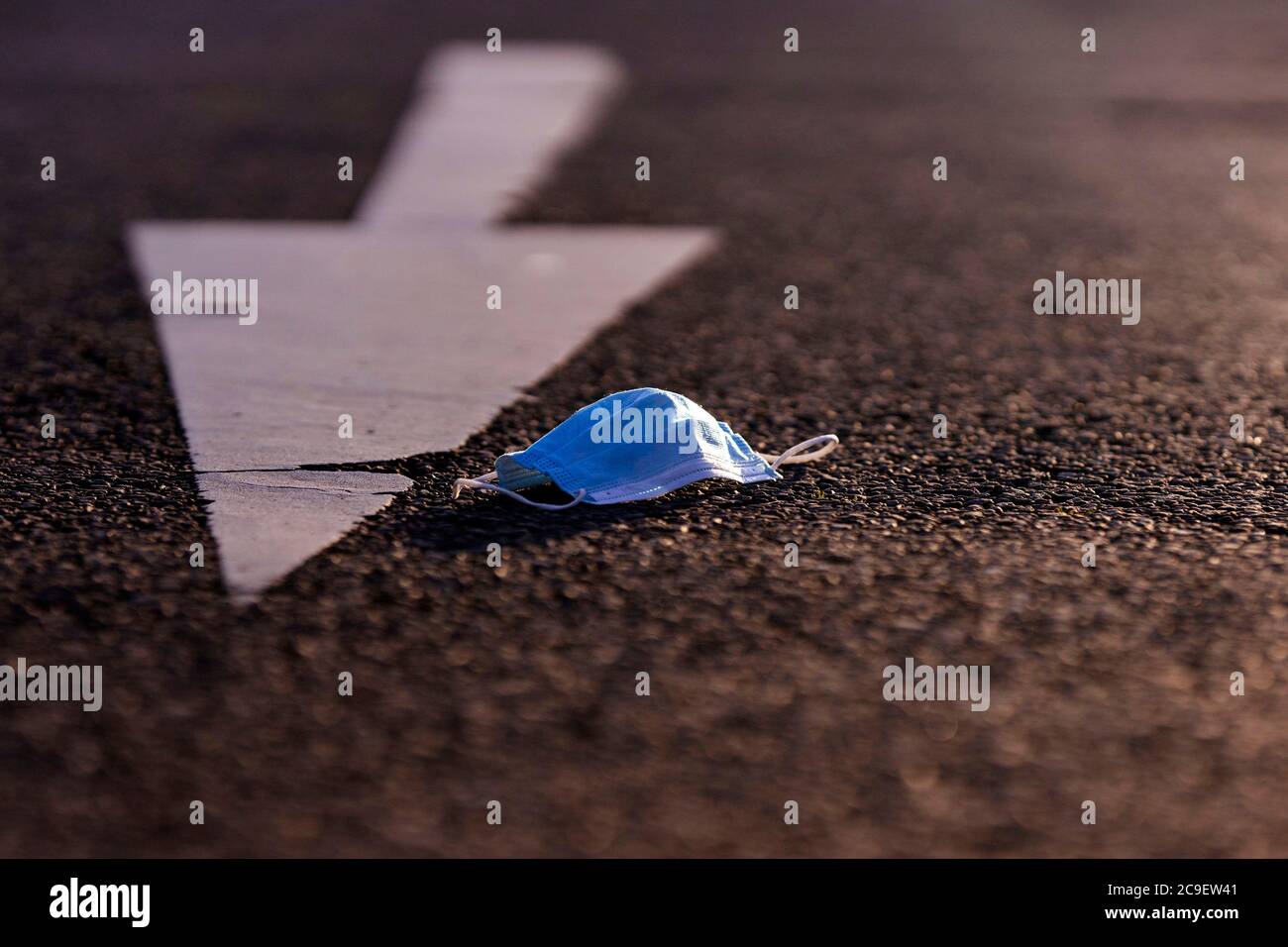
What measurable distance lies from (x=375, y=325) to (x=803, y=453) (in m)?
2.07

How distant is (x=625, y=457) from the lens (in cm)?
365

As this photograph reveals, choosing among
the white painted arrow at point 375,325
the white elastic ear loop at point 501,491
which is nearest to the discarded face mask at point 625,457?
the white elastic ear loop at point 501,491

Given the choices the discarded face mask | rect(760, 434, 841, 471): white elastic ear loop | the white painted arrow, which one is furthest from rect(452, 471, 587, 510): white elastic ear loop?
rect(760, 434, 841, 471): white elastic ear loop

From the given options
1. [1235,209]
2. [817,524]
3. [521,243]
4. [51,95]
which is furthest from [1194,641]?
[51,95]

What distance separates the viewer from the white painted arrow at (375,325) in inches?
146

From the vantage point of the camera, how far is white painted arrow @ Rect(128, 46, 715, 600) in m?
3.71

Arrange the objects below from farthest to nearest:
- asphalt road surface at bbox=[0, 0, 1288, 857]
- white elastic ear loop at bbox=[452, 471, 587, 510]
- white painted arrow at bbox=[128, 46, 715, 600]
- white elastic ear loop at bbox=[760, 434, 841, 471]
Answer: white elastic ear loop at bbox=[760, 434, 841, 471] → white painted arrow at bbox=[128, 46, 715, 600] → white elastic ear loop at bbox=[452, 471, 587, 510] → asphalt road surface at bbox=[0, 0, 1288, 857]

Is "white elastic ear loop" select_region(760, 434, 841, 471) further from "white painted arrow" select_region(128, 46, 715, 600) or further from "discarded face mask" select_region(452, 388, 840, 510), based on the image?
"white painted arrow" select_region(128, 46, 715, 600)

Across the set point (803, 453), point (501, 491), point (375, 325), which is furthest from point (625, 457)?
point (375, 325)

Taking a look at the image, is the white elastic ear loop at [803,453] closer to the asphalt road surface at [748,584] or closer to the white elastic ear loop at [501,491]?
the asphalt road surface at [748,584]

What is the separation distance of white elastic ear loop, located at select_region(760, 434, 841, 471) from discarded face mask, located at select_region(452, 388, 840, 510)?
0.09m

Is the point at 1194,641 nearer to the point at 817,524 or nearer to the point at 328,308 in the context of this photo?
the point at 817,524

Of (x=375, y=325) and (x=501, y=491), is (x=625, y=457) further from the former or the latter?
(x=375, y=325)

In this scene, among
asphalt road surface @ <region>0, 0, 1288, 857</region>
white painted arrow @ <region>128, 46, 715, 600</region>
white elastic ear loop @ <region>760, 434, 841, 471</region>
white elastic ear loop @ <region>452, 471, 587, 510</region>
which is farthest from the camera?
white elastic ear loop @ <region>760, 434, 841, 471</region>
